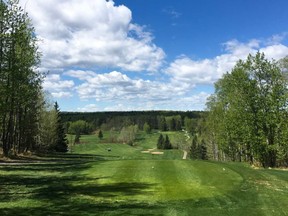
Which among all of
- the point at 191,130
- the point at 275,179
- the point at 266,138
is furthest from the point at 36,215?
the point at 191,130

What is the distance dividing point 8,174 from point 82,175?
4996mm

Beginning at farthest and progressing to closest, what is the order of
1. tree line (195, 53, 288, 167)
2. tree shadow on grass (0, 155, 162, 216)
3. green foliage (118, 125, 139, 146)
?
green foliage (118, 125, 139, 146) → tree line (195, 53, 288, 167) → tree shadow on grass (0, 155, 162, 216)

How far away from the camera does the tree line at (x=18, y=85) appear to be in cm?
2439

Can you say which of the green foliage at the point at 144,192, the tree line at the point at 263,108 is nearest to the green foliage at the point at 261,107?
the tree line at the point at 263,108

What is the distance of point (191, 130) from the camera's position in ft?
572

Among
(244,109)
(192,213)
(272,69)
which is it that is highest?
(272,69)

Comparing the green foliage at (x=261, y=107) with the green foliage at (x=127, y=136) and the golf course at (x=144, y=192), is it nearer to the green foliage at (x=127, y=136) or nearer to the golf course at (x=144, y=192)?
the golf course at (x=144, y=192)

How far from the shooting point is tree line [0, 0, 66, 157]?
2439 centimetres

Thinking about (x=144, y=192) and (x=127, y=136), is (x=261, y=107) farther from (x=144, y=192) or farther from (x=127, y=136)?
(x=127, y=136)

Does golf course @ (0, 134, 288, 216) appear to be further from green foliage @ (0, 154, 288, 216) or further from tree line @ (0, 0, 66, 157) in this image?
tree line @ (0, 0, 66, 157)

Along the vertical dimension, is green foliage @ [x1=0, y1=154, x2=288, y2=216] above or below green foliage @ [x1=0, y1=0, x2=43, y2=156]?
below

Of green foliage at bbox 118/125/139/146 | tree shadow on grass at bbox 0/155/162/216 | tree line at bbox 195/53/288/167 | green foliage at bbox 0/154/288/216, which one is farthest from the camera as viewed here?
green foliage at bbox 118/125/139/146

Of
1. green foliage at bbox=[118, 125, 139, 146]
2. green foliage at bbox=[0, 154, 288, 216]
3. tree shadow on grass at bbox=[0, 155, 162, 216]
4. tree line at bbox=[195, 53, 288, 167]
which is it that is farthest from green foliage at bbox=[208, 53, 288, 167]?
green foliage at bbox=[118, 125, 139, 146]

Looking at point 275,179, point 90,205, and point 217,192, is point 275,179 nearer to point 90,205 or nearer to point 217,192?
point 217,192
